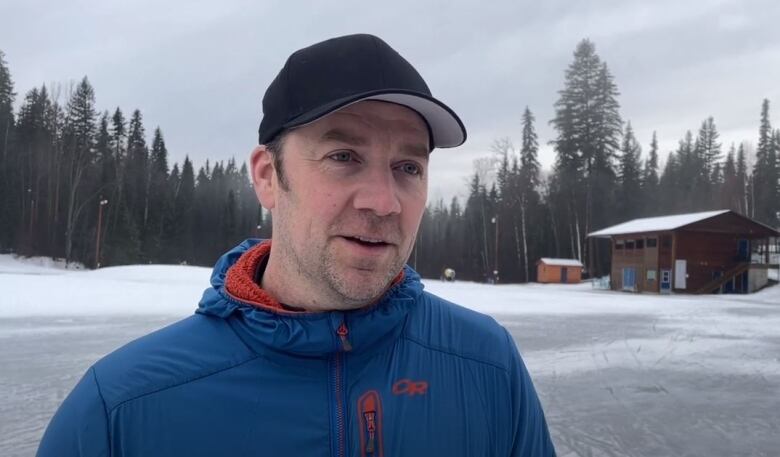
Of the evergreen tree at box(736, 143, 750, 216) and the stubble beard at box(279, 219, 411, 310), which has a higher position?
the evergreen tree at box(736, 143, 750, 216)

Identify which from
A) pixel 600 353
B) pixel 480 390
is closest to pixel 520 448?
pixel 480 390

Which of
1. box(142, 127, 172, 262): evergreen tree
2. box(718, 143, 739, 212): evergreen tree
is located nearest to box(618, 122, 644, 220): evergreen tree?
box(718, 143, 739, 212): evergreen tree

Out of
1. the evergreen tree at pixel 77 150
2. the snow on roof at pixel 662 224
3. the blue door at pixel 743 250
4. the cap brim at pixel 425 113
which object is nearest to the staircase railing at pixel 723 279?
the blue door at pixel 743 250

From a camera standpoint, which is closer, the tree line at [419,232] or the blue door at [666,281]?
the blue door at [666,281]

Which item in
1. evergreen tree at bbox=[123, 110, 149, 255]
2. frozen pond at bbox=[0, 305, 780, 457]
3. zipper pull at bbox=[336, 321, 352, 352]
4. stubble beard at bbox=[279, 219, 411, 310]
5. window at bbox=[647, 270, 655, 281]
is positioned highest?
evergreen tree at bbox=[123, 110, 149, 255]

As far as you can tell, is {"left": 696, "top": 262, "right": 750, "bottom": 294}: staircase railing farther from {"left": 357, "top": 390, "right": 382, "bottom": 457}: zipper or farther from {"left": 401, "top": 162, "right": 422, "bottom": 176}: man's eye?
{"left": 357, "top": 390, "right": 382, "bottom": 457}: zipper

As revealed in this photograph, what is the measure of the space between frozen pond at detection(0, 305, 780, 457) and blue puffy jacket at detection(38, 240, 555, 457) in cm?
344

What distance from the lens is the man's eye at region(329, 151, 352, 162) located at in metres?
1.68

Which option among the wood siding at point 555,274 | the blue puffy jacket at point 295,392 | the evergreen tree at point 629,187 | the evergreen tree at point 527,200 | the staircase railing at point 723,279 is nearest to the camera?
the blue puffy jacket at point 295,392

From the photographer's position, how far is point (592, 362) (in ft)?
29.2

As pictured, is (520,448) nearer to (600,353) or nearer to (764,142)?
(600,353)

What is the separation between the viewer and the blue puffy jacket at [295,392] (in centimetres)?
150

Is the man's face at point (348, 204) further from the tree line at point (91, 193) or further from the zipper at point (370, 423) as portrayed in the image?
the tree line at point (91, 193)

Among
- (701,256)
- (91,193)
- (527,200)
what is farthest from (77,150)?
(701,256)
